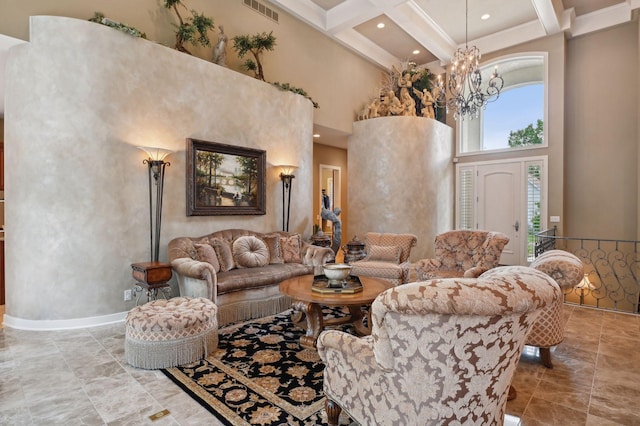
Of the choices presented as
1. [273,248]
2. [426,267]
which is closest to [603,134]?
[426,267]

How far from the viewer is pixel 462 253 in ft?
15.1

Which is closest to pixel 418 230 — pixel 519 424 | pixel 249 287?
pixel 249 287

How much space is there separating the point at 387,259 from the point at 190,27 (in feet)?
14.3

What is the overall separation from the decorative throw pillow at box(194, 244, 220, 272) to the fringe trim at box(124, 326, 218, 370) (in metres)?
1.35

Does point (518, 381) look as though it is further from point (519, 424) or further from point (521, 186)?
point (521, 186)

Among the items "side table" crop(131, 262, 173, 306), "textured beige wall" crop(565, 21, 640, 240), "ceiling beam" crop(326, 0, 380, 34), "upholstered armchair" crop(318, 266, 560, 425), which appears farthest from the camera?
"textured beige wall" crop(565, 21, 640, 240)

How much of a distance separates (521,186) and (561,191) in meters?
0.74

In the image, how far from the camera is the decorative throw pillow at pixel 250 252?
177 inches

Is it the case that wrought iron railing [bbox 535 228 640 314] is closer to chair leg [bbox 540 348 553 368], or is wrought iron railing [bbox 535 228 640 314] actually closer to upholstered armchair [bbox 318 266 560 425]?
chair leg [bbox 540 348 553 368]

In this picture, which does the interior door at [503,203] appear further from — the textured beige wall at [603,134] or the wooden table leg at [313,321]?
the wooden table leg at [313,321]

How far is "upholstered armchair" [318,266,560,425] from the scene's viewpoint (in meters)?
1.24

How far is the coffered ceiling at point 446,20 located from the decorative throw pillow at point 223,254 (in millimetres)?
4495

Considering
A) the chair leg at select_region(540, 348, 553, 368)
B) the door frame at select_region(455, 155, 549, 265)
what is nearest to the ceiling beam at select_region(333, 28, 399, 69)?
the door frame at select_region(455, 155, 549, 265)

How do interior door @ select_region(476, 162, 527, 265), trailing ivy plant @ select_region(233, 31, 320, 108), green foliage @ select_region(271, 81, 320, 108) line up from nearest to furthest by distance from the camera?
trailing ivy plant @ select_region(233, 31, 320, 108)
green foliage @ select_region(271, 81, 320, 108)
interior door @ select_region(476, 162, 527, 265)
